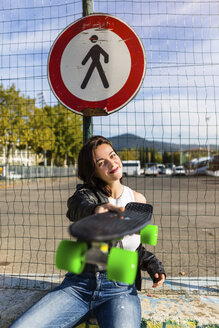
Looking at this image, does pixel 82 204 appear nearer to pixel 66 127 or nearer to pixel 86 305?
pixel 86 305

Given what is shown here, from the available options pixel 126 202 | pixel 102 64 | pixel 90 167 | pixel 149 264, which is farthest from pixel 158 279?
pixel 102 64

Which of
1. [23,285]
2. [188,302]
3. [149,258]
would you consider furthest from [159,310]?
[23,285]

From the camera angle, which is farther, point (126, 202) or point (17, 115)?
point (17, 115)

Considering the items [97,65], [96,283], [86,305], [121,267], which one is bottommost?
[86,305]

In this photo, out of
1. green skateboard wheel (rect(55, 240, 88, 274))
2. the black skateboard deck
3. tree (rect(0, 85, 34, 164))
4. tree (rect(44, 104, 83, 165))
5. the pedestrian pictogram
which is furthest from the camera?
tree (rect(0, 85, 34, 164))

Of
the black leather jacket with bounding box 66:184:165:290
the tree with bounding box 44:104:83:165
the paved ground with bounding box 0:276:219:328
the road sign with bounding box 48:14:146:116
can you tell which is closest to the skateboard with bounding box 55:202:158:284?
the black leather jacket with bounding box 66:184:165:290

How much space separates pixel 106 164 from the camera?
6.15 ft

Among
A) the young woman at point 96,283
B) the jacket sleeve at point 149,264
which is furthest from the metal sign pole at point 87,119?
the jacket sleeve at point 149,264

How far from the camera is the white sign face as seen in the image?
2.21 m

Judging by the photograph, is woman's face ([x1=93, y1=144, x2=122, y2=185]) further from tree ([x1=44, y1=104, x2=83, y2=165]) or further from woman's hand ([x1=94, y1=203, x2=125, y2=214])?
tree ([x1=44, y1=104, x2=83, y2=165])

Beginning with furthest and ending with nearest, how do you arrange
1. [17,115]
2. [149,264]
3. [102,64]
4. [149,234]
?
[17,115], [102,64], [149,264], [149,234]

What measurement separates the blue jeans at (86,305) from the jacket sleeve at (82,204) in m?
0.37

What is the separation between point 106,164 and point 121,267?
0.75 meters

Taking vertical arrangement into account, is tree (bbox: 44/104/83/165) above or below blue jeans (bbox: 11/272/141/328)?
above
